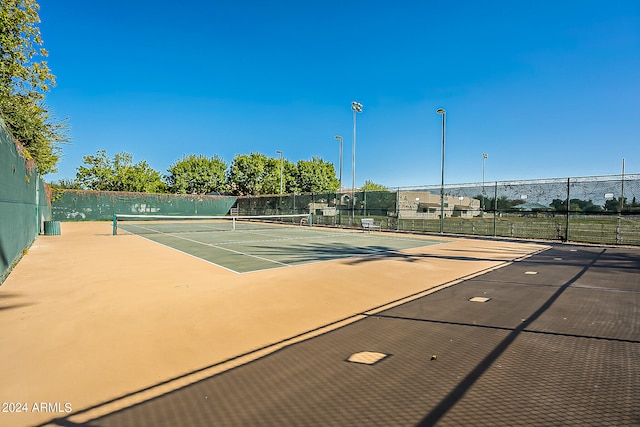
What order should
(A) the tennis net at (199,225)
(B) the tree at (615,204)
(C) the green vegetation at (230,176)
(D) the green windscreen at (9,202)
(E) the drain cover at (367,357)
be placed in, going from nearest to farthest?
(E) the drain cover at (367,357) → (D) the green windscreen at (9,202) → (B) the tree at (615,204) → (A) the tennis net at (199,225) → (C) the green vegetation at (230,176)

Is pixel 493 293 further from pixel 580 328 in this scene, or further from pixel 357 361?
pixel 357 361

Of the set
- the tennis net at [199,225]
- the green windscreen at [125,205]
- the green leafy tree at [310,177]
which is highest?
the green leafy tree at [310,177]

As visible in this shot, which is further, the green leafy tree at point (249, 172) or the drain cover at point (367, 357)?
the green leafy tree at point (249, 172)

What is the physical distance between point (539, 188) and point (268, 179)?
39.9 m

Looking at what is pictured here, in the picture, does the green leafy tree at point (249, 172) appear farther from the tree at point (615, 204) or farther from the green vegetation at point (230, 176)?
the tree at point (615, 204)

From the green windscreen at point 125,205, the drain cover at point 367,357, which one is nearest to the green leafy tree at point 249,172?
the green windscreen at point 125,205

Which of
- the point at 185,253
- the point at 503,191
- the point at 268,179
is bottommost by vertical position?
the point at 185,253

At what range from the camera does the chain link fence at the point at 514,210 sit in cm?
1488

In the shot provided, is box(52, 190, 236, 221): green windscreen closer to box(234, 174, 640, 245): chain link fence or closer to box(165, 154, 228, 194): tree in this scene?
box(165, 154, 228, 194): tree

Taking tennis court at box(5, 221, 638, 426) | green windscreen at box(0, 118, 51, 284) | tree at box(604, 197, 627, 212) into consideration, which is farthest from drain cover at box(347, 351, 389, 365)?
tree at box(604, 197, 627, 212)

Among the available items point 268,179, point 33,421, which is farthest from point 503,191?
point 268,179

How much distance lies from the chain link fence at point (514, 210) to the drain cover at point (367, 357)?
54.8ft

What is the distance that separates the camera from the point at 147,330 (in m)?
4.28

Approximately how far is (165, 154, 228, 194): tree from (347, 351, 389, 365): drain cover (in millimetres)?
50180
